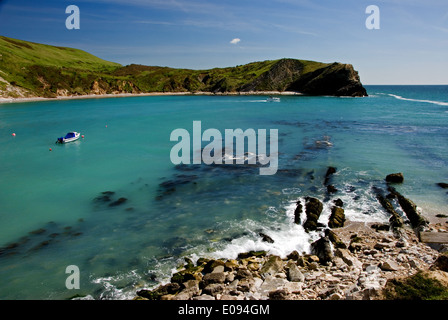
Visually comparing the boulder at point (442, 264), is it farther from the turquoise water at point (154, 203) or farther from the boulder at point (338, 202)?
the boulder at point (338, 202)

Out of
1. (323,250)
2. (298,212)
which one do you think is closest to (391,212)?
(298,212)

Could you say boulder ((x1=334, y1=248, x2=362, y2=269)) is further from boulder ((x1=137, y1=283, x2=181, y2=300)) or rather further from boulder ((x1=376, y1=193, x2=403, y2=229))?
boulder ((x1=137, y1=283, x2=181, y2=300))

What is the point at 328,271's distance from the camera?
13.4 metres

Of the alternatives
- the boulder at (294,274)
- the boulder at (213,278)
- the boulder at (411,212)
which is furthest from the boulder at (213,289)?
the boulder at (411,212)

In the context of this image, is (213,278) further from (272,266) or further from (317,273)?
(317,273)

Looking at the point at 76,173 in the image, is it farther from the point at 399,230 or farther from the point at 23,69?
the point at 23,69

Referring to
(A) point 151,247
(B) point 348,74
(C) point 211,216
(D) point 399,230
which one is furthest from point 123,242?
(B) point 348,74

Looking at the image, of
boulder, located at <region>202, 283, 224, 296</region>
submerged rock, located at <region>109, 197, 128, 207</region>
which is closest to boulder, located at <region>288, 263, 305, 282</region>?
boulder, located at <region>202, 283, 224, 296</region>

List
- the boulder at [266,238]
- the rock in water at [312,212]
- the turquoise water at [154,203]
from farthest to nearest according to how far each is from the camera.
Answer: the rock in water at [312,212] → the boulder at [266,238] → the turquoise water at [154,203]

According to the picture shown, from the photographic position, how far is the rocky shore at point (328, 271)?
11.2 meters

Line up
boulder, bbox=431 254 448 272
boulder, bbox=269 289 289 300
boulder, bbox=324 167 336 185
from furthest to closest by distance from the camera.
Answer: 1. boulder, bbox=324 167 336 185
2. boulder, bbox=269 289 289 300
3. boulder, bbox=431 254 448 272

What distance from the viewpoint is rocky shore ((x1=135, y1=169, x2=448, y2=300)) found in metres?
11.2

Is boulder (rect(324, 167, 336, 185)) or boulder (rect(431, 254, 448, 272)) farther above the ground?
boulder (rect(324, 167, 336, 185))
